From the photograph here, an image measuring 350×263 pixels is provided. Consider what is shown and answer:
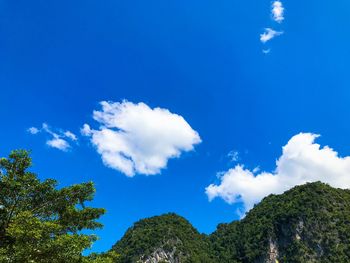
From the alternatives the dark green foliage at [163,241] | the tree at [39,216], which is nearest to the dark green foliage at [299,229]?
the dark green foliage at [163,241]

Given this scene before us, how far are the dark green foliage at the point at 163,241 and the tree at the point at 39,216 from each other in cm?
8563

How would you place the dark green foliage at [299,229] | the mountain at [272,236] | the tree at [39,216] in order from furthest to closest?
the mountain at [272,236]
the dark green foliage at [299,229]
the tree at [39,216]

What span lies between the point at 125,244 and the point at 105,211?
9509 centimetres

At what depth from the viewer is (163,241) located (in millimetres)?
101938

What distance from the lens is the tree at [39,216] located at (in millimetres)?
12922

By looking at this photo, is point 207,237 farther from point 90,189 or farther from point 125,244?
point 90,189

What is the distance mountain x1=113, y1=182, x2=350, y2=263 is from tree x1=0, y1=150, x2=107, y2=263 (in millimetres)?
84301

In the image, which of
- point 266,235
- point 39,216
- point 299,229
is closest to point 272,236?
point 266,235

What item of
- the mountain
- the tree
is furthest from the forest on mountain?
the tree

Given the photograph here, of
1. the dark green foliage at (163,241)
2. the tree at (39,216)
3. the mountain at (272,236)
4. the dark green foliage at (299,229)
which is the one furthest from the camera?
the dark green foliage at (163,241)

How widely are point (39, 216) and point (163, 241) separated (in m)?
89.9

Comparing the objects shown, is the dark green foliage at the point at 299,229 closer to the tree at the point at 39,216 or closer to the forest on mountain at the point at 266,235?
the forest on mountain at the point at 266,235

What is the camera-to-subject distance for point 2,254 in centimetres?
1258

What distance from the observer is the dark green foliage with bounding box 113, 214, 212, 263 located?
100 m
